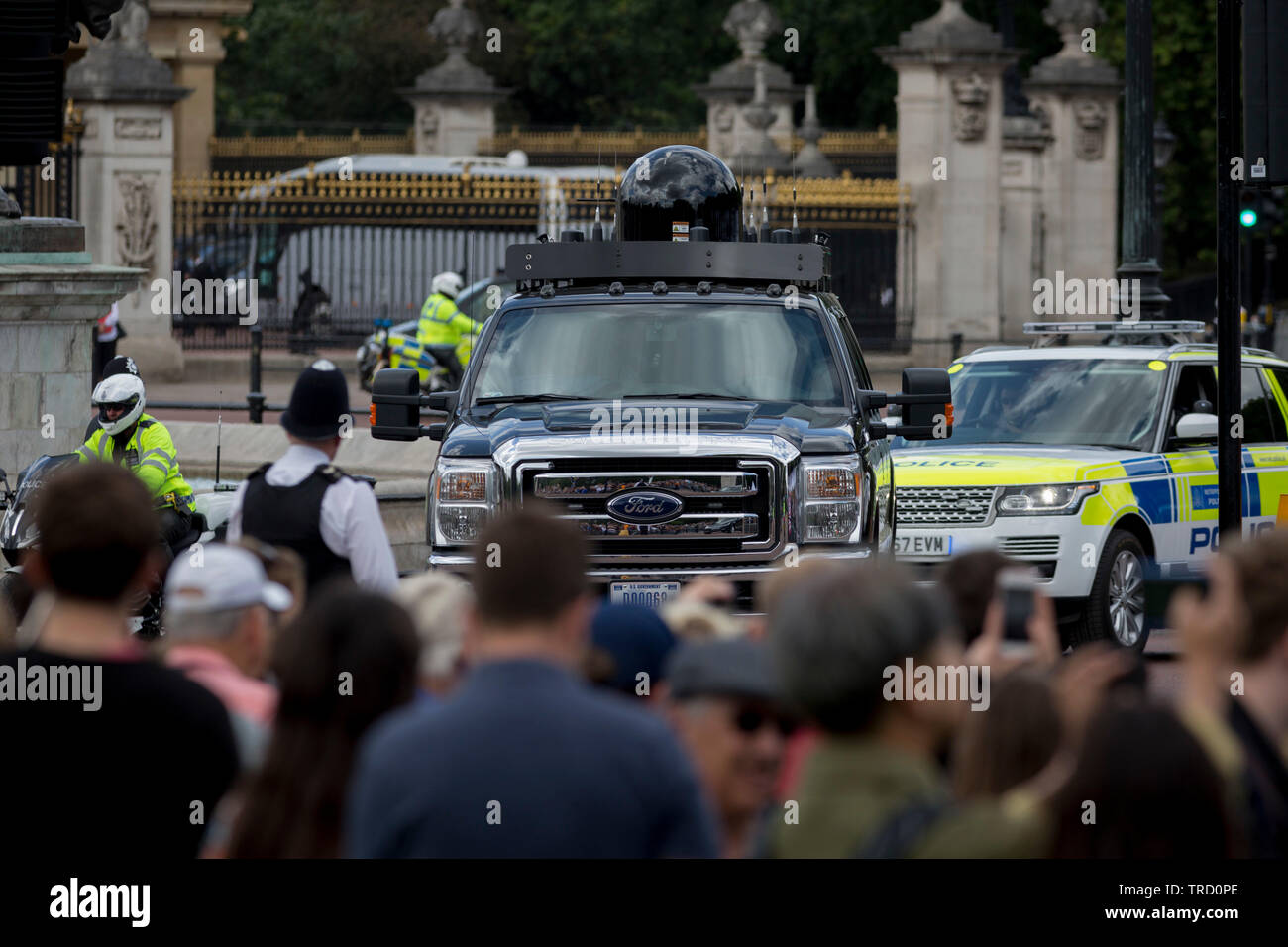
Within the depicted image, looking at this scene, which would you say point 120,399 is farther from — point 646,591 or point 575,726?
point 575,726

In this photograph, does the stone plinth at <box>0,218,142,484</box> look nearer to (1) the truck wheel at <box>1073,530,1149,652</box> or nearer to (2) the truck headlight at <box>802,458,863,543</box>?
(2) the truck headlight at <box>802,458,863,543</box>

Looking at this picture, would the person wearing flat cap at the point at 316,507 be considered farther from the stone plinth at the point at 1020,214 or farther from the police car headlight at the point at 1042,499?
the stone plinth at the point at 1020,214

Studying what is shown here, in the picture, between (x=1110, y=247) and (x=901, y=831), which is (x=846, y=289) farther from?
(x=901, y=831)

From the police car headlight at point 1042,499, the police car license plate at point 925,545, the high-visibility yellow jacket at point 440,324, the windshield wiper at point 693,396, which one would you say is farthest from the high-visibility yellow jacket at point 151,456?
the high-visibility yellow jacket at point 440,324

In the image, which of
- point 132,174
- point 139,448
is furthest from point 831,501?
point 132,174

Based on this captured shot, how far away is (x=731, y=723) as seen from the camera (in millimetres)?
4770

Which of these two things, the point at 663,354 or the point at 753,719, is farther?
the point at 663,354

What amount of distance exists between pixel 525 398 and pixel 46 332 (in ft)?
12.8

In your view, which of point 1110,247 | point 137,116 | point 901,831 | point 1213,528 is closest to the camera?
point 901,831

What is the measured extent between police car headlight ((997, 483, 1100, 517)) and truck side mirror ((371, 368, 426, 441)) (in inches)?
137

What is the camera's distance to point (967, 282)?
33.3m

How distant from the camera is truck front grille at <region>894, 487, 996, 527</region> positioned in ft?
42.8
